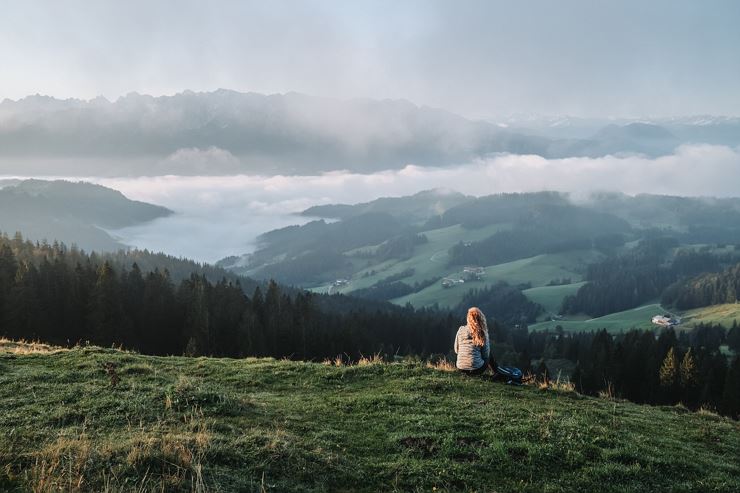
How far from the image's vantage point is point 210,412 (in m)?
12.1

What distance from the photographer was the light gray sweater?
18422 millimetres

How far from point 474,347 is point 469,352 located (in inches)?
10.6

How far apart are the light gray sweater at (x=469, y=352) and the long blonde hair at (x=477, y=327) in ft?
0.48

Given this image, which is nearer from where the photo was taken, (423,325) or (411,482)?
(411,482)

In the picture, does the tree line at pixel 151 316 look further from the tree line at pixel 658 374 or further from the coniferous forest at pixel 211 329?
the tree line at pixel 658 374

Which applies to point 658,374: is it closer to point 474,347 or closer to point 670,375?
point 670,375

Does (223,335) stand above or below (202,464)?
below

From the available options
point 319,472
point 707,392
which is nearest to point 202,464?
point 319,472

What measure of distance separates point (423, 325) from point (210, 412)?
12047 centimetres

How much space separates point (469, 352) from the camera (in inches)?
728

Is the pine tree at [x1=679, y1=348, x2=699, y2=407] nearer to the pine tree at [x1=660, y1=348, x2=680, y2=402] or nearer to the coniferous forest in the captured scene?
the coniferous forest

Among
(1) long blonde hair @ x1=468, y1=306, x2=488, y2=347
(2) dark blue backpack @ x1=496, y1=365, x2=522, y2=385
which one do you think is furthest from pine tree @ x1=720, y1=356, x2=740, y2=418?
(1) long blonde hair @ x1=468, y1=306, x2=488, y2=347

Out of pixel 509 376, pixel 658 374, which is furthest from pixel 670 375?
pixel 509 376

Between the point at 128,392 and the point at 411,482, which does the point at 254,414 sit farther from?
the point at 411,482
